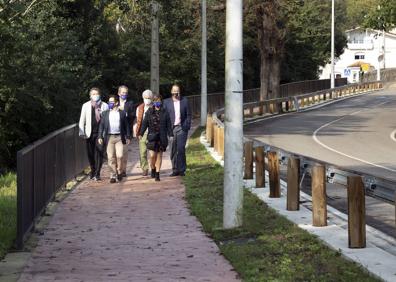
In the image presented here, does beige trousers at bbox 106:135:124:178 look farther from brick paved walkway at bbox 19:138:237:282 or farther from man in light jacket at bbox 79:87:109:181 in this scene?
brick paved walkway at bbox 19:138:237:282

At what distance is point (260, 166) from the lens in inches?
487

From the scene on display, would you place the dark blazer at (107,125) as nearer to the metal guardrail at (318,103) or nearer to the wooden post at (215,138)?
the metal guardrail at (318,103)

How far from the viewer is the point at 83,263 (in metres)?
7.16

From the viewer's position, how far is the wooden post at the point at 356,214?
24.7 ft

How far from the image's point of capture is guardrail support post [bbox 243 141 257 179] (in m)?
13.6

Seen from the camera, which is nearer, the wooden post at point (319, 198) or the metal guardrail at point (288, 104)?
the wooden post at point (319, 198)

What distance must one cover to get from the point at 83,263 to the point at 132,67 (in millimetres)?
27201

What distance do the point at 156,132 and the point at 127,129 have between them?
58 cm

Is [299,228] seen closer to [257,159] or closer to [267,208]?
[267,208]

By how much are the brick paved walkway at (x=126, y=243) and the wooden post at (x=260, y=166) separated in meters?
1.49

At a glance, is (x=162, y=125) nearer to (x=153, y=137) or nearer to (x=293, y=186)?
(x=153, y=137)

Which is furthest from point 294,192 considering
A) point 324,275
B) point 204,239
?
point 324,275

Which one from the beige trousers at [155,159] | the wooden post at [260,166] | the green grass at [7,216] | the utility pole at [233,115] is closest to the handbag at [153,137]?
the beige trousers at [155,159]

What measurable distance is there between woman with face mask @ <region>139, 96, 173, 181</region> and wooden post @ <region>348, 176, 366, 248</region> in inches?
259
